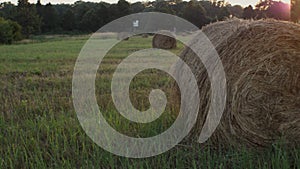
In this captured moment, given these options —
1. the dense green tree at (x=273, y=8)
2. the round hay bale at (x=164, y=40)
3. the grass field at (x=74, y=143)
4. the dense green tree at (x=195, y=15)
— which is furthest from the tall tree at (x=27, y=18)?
the grass field at (x=74, y=143)

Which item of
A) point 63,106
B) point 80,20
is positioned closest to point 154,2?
point 80,20

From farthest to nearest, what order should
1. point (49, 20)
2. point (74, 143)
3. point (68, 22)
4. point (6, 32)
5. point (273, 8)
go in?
point (49, 20) → point (68, 22) → point (273, 8) → point (6, 32) → point (74, 143)

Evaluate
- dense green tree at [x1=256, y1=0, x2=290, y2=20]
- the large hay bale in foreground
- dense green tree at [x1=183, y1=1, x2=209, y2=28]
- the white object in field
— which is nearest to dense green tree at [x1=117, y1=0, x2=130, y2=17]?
the white object in field

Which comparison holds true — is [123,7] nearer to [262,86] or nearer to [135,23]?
[135,23]

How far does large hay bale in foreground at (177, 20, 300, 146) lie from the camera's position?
4023mm

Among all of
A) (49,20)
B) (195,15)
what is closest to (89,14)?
(49,20)

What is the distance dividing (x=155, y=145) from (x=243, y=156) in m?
0.92

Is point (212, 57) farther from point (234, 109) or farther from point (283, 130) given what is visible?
point (283, 130)

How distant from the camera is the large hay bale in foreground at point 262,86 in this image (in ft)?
13.2

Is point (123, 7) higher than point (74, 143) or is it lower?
higher

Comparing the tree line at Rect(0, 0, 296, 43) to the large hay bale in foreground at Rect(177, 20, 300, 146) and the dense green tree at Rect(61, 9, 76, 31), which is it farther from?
the large hay bale in foreground at Rect(177, 20, 300, 146)

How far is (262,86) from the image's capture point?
412 centimetres

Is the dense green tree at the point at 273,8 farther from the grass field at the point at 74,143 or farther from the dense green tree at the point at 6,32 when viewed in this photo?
the grass field at the point at 74,143

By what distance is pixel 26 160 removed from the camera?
368 centimetres
